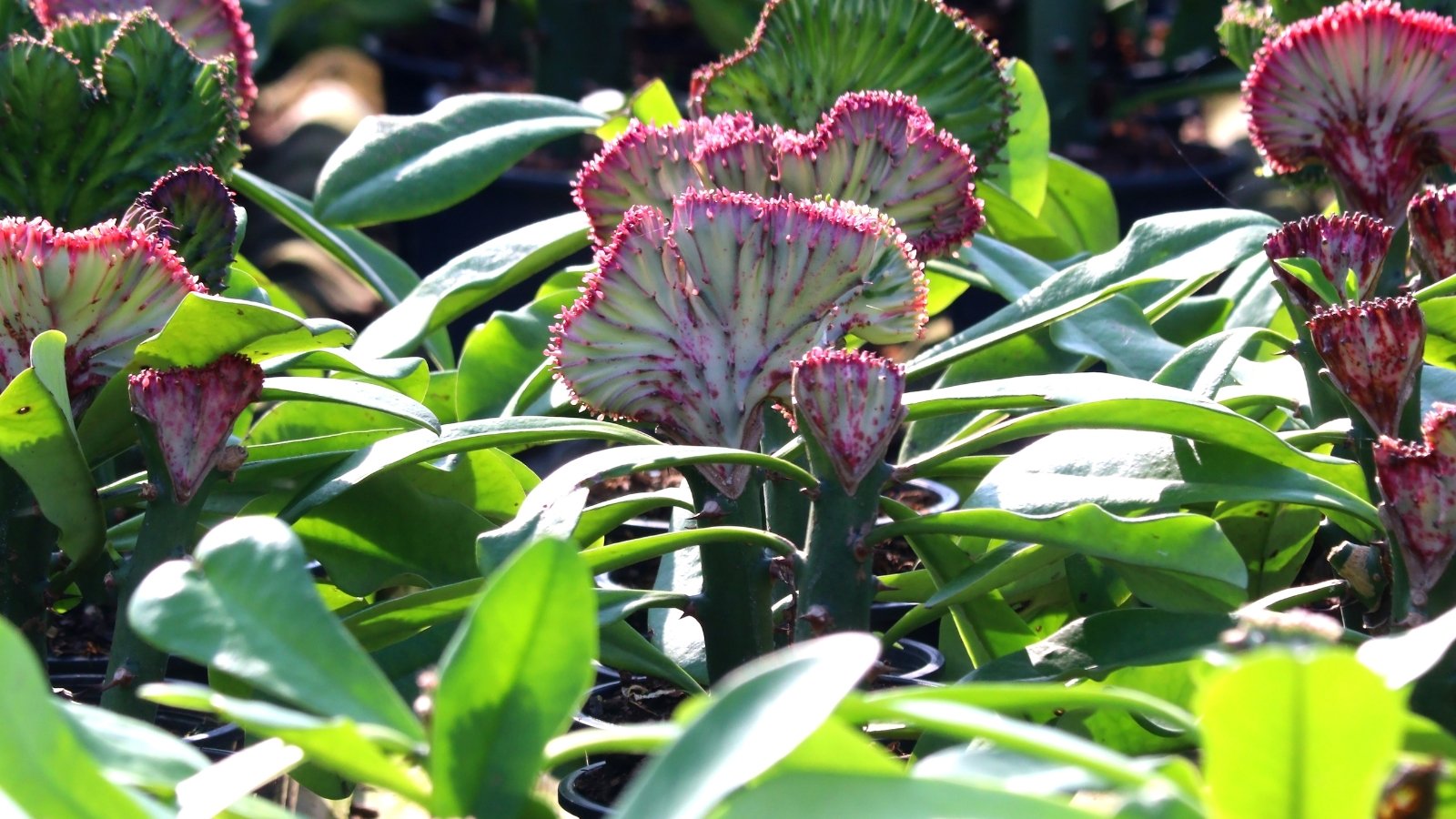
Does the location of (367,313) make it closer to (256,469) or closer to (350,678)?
(256,469)

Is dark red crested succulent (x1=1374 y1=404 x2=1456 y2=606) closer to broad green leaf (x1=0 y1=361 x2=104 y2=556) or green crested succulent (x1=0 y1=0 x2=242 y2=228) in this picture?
broad green leaf (x1=0 y1=361 x2=104 y2=556)

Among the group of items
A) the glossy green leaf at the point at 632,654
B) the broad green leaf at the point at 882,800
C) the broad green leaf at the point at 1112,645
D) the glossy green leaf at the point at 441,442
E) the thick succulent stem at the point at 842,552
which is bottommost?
the glossy green leaf at the point at 632,654

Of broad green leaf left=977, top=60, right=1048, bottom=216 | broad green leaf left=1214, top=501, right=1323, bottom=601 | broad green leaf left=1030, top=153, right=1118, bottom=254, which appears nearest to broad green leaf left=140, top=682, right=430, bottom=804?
broad green leaf left=1214, top=501, right=1323, bottom=601

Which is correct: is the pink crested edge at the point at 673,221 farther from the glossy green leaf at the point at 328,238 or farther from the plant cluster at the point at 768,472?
the glossy green leaf at the point at 328,238

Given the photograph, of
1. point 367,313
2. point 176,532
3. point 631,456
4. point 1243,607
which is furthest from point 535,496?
point 367,313

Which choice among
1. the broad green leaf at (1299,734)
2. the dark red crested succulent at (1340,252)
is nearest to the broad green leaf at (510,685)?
the broad green leaf at (1299,734)

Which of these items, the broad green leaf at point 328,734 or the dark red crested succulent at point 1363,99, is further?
the dark red crested succulent at point 1363,99
